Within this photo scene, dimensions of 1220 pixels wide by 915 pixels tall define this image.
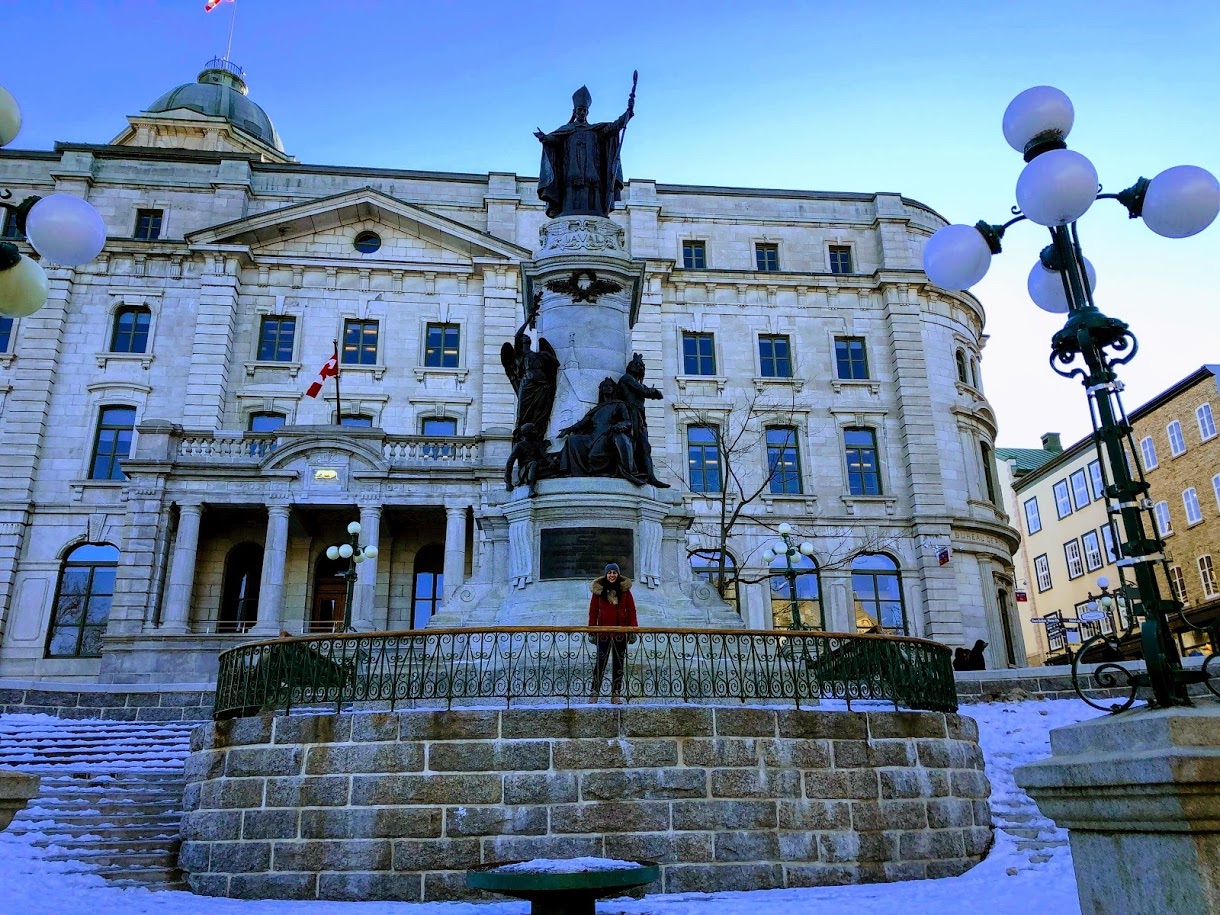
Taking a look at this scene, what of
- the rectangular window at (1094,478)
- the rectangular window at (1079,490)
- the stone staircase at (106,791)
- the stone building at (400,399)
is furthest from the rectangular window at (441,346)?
the rectangular window at (1079,490)

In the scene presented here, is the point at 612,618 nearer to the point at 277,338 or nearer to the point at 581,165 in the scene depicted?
the point at 581,165

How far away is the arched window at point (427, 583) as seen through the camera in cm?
3272

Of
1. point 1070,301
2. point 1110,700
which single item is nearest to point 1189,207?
point 1070,301

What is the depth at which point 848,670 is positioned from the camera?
1211 cm

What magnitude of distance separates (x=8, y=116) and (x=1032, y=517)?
6568 centimetres

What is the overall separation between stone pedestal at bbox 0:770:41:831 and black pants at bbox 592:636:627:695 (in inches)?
294

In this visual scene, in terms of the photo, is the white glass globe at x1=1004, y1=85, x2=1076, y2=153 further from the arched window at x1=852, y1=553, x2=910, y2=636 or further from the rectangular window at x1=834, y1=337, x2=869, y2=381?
the rectangular window at x1=834, y1=337, x2=869, y2=381

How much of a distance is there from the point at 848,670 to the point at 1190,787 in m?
8.79

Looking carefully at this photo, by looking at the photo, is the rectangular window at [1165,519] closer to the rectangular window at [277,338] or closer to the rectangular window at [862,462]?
the rectangular window at [862,462]

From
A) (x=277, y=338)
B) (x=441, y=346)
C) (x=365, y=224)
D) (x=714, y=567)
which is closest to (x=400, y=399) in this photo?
(x=441, y=346)

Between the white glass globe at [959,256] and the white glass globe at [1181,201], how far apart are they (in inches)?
40.7

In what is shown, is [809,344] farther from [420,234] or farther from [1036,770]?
[1036,770]

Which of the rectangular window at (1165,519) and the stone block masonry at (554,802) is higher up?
the rectangular window at (1165,519)

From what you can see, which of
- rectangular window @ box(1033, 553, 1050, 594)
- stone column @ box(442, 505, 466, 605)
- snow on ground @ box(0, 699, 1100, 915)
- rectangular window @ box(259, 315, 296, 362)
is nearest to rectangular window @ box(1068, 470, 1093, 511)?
rectangular window @ box(1033, 553, 1050, 594)
